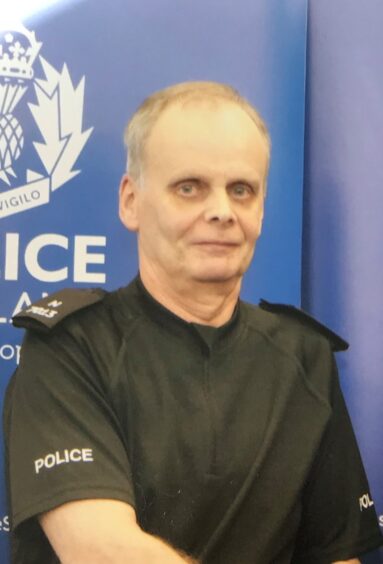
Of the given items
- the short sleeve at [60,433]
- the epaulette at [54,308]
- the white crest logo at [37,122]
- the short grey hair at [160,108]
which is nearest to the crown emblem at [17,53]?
the white crest logo at [37,122]

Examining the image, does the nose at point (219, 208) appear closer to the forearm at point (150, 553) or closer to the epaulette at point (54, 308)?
the epaulette at point (54, 308)

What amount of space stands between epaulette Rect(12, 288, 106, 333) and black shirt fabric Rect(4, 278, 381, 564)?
2 cm

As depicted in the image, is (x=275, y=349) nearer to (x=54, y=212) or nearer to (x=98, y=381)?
(x=98, y=381)

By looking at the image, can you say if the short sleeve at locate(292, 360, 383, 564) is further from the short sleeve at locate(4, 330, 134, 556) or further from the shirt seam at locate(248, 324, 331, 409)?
the short sleeve at locate(4, 330, 134, 556)

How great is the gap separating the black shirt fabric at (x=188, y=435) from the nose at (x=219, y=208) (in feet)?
0.54

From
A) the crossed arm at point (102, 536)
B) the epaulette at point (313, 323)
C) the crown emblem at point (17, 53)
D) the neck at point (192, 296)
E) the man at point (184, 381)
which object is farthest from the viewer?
the crown emblem at point (17, 53)

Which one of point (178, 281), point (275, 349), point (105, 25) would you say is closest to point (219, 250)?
point (178, 281)

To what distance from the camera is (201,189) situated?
42.2 inches

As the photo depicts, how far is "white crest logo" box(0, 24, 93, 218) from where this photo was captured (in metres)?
1.38

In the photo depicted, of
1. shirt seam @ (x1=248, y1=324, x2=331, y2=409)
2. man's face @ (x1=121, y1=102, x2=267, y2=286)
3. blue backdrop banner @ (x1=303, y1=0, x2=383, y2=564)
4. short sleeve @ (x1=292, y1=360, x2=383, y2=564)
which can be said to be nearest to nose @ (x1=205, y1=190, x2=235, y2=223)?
man's face @ (x1=121, y1=102, x2=267, y2=286)

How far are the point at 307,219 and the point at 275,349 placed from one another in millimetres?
405

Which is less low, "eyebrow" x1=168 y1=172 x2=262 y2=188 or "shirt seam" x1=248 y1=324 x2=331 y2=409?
"eyebrow" x1=168 y1=172 x2=262 y2=188

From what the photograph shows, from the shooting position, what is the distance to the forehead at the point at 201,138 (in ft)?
3.45

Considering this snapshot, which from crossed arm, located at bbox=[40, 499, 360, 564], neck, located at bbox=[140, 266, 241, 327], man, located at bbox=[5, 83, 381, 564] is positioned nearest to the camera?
crossed arm, located at bbox=[40, 499, 360, 564]
